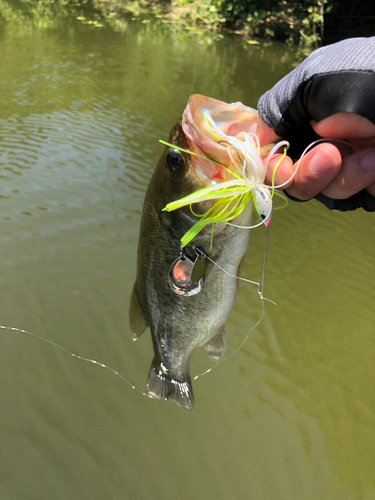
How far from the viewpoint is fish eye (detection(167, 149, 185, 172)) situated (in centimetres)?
159

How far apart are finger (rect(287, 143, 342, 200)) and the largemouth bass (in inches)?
11.0

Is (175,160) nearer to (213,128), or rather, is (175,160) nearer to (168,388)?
(213,128)

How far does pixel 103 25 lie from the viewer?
14961 millimetres

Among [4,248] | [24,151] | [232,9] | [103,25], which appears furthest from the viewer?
[232,9]

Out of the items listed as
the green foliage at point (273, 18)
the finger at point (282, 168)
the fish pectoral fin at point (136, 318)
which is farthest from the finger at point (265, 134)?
the green foliage at point (273, 18)

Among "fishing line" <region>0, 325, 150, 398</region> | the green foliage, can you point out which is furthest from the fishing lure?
the green foliage

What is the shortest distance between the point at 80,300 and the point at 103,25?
15.1 meters

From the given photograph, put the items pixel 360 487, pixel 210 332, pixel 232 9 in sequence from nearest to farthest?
pixel 210 332, pixel 360 487, pixel 232 9

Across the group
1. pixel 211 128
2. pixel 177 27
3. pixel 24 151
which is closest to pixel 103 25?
pixel 177 27

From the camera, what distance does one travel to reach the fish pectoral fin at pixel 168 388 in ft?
7.76

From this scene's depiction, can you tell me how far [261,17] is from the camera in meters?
16.0

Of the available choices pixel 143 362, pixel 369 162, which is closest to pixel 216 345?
pixel 143 362

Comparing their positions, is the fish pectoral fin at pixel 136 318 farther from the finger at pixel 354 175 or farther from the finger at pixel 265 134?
the finger at pixel 354 175

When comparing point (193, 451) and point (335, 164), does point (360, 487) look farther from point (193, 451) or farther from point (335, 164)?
point (335, 164)
